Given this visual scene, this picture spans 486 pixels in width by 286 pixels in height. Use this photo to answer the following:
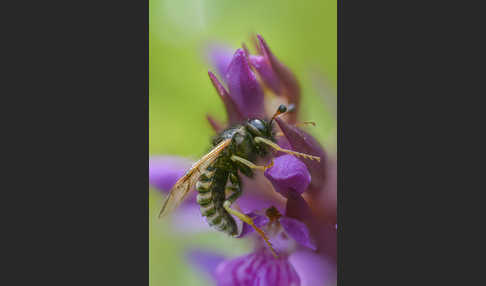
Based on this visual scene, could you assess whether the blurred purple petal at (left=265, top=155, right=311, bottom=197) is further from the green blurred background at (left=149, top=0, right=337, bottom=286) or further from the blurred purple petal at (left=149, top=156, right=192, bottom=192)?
the blurred purple petal at (left=149, top=156, right=192, bottom=192)

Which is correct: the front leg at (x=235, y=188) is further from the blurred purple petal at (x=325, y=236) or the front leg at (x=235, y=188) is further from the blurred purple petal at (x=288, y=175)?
the blurred purple petal at (x=325, y=236)

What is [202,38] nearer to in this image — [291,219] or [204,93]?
[204,93]

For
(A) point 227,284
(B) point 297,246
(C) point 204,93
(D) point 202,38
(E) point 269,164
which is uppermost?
(D) point 202,38

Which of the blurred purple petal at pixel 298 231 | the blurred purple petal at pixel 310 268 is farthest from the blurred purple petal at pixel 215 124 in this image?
the blurred purple petal at pixel 310 268

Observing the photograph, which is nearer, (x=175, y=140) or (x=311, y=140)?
(x=311, y=140)

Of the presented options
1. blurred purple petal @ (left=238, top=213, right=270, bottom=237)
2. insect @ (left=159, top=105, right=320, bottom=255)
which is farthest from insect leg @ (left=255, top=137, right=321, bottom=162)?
blurred purple petal @ (left=238, top=213, right=270, bottom=237)

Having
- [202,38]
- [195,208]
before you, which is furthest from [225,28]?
[195,208]

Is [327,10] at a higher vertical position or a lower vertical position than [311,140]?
higher
